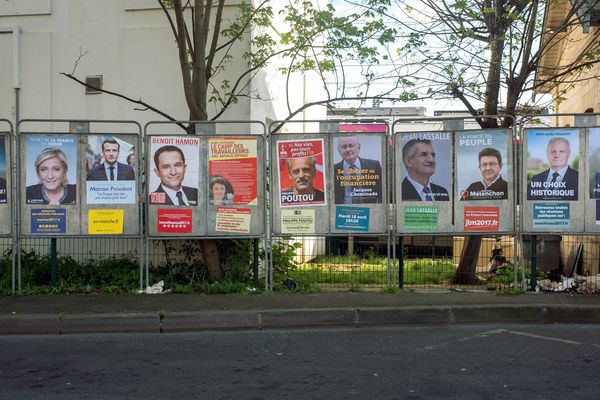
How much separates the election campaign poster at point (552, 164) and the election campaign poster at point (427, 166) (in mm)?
1122

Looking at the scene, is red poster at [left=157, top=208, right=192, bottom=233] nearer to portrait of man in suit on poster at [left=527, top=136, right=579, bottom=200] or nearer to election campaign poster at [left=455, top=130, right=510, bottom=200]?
election campaign poster at [left=455, top=130, right=510, bottom=200]

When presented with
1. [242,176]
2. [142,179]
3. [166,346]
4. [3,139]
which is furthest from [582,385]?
[3,139]

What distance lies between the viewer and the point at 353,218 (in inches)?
358

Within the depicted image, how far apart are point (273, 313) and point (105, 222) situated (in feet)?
9.66

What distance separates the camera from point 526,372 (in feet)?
19.2

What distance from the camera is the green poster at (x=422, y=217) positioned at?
9070mm

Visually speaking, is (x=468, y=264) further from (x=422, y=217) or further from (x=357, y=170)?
(x=357, y=170)

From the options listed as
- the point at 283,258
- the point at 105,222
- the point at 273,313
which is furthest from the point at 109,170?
the point at 273,313

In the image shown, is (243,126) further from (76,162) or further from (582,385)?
(582,385)

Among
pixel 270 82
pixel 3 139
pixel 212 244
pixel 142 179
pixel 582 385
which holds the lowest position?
pixel 582 385

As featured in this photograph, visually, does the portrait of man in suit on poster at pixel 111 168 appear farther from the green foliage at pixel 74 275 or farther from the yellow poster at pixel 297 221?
the yellow poster at pixel 297 221

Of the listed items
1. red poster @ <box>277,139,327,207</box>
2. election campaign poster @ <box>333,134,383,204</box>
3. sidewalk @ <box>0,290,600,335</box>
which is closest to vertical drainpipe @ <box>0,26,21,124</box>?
sidewalk @ <box>0,290,600,335</box>

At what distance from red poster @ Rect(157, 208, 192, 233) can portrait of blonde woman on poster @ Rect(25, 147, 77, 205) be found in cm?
130

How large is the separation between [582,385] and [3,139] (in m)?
7.98
